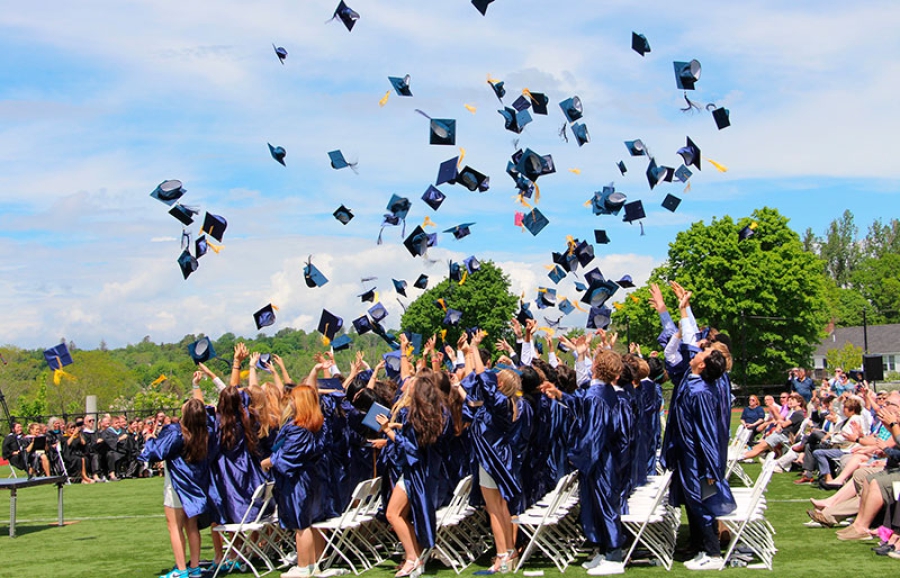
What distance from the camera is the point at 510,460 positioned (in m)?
7.77

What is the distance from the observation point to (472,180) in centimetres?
1247

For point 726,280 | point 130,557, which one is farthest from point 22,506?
point 726,280

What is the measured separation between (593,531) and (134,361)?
9922 cm

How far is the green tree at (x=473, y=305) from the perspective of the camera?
5947 cm

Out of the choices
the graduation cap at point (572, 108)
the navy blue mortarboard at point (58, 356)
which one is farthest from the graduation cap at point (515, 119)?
the navy blue mortarboard at point (58, 356)

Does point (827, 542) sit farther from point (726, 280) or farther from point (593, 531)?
point (726, 280)

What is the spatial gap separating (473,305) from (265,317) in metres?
47.8

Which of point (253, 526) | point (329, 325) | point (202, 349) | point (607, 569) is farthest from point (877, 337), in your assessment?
point (253, 526)

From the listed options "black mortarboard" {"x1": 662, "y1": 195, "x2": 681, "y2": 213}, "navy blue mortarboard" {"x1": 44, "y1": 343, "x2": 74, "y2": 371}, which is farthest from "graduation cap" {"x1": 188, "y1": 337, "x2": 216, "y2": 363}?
"navy blue mortarboard" {"x1": 44, "y1": 343, "x2": 74, "y2": 371}

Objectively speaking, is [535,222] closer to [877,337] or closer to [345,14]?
[345,14]

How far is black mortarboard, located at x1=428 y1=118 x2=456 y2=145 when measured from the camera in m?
11.7

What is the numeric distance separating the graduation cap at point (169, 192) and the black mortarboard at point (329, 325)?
2416 millimetres

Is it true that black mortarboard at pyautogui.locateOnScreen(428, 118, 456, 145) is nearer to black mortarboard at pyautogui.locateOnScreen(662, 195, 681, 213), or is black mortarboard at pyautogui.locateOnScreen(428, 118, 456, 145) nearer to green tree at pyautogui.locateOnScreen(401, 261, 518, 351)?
black mortarboard at pyautogui.locateOnScreen(662, 195, 681, 213)

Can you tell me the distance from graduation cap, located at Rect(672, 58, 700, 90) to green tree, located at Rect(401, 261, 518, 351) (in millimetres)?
46833
